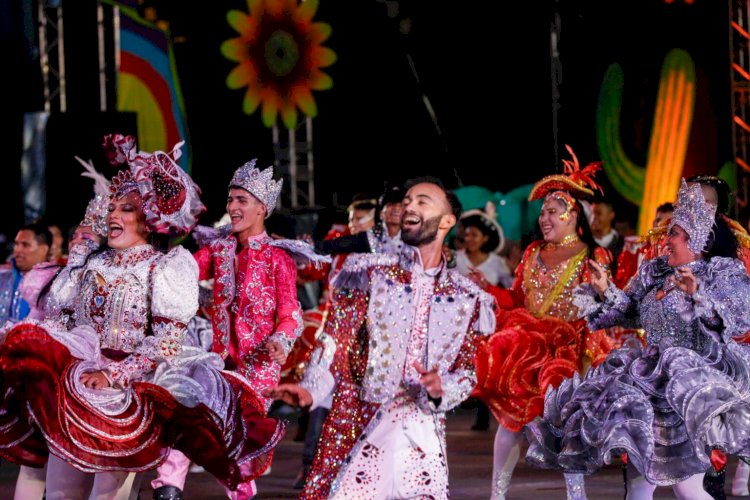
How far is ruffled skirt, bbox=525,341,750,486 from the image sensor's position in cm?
592

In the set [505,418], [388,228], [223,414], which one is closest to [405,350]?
[223,414]

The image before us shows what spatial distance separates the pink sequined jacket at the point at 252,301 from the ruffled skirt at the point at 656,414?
129cm

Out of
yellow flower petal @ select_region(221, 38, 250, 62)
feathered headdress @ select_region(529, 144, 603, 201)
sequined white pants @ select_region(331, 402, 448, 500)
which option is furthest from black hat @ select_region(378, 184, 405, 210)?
yellow flower petal @ select_region(221, 38, 250, 62)

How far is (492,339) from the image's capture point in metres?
7.94

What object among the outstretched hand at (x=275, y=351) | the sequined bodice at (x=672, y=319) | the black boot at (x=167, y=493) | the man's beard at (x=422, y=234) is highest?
the man's beard at (x=422, y=234)

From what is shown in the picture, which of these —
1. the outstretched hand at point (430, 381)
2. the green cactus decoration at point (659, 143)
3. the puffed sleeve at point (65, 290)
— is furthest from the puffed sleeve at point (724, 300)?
the green cactus decoration at point (659, 143)

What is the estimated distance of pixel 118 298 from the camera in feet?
19.1

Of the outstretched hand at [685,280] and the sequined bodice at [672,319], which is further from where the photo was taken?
the sequined bodice at [672,319]

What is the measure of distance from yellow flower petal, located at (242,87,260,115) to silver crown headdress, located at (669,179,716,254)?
9079mm

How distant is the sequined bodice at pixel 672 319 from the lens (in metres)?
6.20

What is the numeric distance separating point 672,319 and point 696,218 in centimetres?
47

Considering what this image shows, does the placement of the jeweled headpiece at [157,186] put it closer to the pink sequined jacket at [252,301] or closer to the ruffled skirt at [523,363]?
the pink sequined jacket at [252,301]

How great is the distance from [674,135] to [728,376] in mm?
9129

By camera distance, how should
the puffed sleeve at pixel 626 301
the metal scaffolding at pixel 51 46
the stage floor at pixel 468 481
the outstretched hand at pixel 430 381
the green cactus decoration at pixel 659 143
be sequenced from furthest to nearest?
the green cactus decoration at pixel 659 143
the metal scaffolding at pixel 51 46
the stage floor at pixel 468 481
the puffed sleeve at pixel 626 301
the outstretched hand at pixel 430 381
